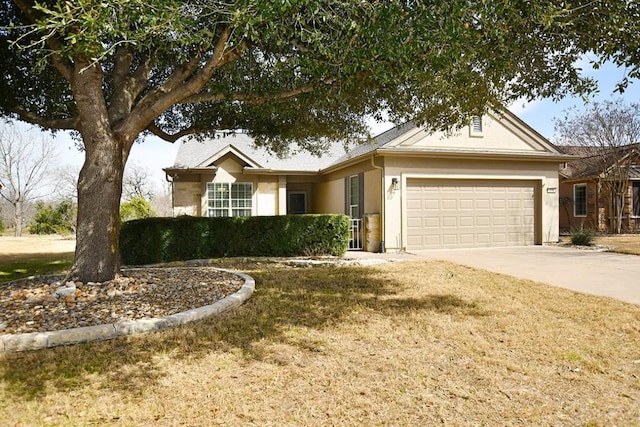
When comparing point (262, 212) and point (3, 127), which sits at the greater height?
point (3, 127)

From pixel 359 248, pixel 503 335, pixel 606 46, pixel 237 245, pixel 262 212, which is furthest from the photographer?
pixel 262 212

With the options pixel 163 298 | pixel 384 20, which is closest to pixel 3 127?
pixel 163 298

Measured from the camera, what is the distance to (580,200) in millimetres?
21922

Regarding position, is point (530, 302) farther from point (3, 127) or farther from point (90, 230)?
point (3, 127)

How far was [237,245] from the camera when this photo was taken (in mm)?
11352

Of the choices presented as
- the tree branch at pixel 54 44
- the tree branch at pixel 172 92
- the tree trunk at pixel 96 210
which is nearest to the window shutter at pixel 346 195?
the tree branch at pixel 172 92

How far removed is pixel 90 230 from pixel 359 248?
8697mm

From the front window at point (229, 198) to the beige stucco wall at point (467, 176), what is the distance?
651 centimetres

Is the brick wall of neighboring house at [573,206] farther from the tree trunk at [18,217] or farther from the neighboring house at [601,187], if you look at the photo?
the tree trunk at [18,217]

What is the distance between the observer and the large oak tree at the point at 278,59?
4.54 meters

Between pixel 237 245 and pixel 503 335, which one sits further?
pixel 237 245

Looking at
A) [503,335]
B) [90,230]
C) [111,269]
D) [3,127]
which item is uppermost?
[3,127]

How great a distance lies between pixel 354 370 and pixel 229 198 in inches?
533

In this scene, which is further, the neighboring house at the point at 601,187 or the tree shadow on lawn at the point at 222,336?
the neighboring house at the point at 601,187
